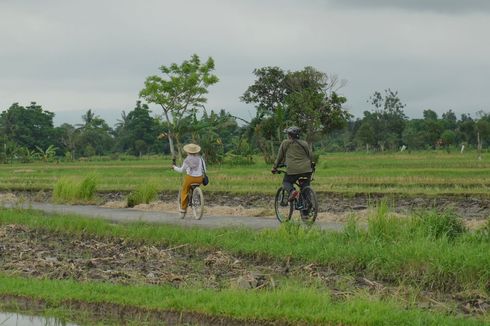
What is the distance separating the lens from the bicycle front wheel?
547 inches

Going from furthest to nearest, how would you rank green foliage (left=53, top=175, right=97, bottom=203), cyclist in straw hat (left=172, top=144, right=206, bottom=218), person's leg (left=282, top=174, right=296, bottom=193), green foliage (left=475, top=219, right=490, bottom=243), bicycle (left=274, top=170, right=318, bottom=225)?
green foliage (left=53, top=175, right=97, bottom=203) → cyclist in straw hat (left=172, top=144, right=206, bottom=218) → person's leg (left=282, top=174, right=296, bottom=193) → bicycle (left=274, top=170, right=318, bottom=225) → green foliage (left=475, top=219, right=490, bottom=243)

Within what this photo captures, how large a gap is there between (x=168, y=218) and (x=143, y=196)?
3902mm

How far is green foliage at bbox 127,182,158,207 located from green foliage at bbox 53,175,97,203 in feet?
5.48

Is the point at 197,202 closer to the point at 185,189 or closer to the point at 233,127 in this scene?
the point at 185,189

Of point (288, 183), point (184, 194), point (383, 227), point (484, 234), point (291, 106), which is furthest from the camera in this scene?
point (291, 106)

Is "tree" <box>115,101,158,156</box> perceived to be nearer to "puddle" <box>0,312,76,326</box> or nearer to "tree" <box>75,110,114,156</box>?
"tree" <box>75,110,114,156</box>

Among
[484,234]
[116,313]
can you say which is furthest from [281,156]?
[116,313]

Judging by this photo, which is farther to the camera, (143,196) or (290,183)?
(143,196)

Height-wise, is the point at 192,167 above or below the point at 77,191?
above

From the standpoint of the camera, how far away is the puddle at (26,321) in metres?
6.62

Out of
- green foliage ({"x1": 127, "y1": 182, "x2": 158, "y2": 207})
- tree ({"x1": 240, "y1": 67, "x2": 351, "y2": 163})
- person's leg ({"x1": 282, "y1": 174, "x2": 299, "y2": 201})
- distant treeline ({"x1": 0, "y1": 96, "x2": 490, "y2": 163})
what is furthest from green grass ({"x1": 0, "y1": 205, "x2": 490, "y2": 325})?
distant treeline ({"x1": 0, "y1": 96, "x2": 490, "y2": 163})

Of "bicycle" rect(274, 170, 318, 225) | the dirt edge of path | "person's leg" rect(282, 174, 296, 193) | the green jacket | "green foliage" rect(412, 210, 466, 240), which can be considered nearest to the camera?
the dirt edge of path

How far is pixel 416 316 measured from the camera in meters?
5.98

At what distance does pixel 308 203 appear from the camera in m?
11.9
